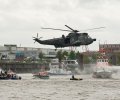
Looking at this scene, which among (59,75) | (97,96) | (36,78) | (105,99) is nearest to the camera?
(105,99)

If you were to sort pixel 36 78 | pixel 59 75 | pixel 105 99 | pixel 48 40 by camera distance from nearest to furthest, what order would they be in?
1. pixel 105 99
2. pixel 48 40
3. pixel 36 78
4. pixel 59 75

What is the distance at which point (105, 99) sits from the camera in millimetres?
79812

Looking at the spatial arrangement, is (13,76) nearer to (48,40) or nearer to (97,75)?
(48,40)

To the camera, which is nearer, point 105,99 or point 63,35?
point 105,99

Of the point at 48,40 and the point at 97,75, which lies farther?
the point at 97,75

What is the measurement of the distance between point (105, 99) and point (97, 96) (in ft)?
20.6

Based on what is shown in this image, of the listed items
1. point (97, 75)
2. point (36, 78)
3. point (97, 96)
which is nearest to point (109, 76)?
point (97, 75)

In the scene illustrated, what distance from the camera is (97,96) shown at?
3388 inches

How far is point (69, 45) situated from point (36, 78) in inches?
627

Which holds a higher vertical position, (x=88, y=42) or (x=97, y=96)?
(x=88, y=42)

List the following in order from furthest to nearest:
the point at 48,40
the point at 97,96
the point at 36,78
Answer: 1. the point at 36,78
2. the point at 48,40
3. the point at 97,96

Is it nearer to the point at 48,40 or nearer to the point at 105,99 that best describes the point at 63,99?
the point at 105,99

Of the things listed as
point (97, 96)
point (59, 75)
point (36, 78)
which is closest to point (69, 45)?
point (36, 78)

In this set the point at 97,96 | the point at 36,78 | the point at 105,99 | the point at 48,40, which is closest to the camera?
the point at 105,99
